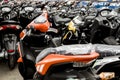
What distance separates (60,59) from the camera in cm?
205

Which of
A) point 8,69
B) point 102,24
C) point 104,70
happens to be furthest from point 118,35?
point 8,69

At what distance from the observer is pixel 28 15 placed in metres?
5.57

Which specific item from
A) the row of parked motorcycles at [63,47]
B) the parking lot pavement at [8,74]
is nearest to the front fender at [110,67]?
the row of parked motorcycles at [63,47]

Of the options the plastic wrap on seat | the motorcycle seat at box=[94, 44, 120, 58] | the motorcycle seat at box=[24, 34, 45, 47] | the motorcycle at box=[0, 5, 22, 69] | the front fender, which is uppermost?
the plastic wrap on seat

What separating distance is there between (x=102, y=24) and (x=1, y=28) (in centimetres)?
194

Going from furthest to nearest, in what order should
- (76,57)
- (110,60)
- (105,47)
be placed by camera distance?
(105,47) < (110,60) < (76,57)

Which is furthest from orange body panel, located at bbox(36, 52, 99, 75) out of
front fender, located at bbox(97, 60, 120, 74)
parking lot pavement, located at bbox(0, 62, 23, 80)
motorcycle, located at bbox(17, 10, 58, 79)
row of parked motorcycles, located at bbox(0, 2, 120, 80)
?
parking lot pavement, located at bbox(0, 62, 23, 80)

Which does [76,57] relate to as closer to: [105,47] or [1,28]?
[105,47]

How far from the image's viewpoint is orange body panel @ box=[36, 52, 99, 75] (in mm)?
2018

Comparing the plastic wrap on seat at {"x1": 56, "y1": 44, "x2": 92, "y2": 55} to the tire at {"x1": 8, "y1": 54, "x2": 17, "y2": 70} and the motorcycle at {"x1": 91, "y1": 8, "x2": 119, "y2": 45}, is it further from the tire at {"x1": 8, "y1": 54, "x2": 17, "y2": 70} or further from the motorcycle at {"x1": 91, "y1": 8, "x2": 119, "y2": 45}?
the tire at {"x1": 8, "y1": 54, "x2": 17, "y2": 70}

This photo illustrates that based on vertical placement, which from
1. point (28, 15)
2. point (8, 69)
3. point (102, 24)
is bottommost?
point (8, 69)

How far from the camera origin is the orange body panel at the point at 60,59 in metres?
2.02

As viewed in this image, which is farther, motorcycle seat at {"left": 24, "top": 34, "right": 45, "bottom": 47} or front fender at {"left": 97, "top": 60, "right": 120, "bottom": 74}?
motorcycle seat at {"left": 24, "top": 34, "right": 45, "bottom": 47}

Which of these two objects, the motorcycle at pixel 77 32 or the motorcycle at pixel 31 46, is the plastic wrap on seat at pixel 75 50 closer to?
the motorcycle at pixel 31 46
